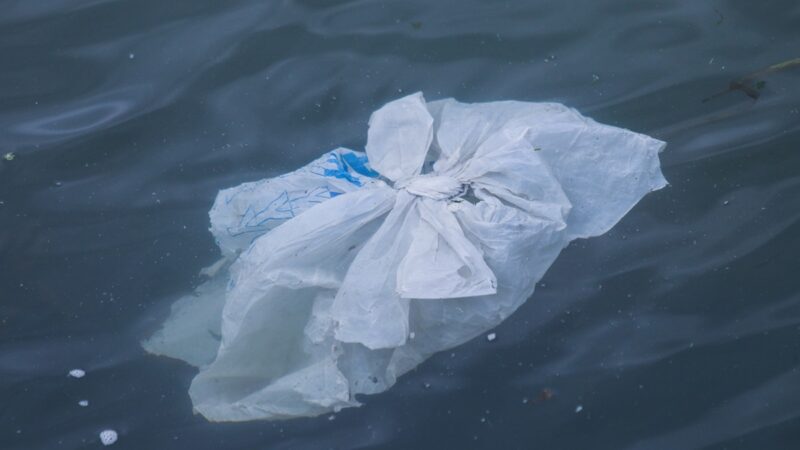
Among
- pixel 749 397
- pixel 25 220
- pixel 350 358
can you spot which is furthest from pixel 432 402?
pixel 25 220

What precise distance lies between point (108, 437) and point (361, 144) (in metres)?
0.88

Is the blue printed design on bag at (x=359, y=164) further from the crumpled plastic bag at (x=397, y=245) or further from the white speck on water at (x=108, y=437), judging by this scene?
the white speck on water at (x=108, y=437)

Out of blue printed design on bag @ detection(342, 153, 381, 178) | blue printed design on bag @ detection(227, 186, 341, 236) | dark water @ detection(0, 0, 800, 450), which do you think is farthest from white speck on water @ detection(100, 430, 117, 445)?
blue printed design on bag @ detection(342, 153, 381, 178)

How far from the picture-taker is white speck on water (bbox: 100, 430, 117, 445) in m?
1.86

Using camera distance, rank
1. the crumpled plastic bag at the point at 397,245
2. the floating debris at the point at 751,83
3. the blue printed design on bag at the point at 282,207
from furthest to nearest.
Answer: the floating debris at the point at 751,83, the blue printed design on bag at the point at 282,207, the crumpled plastic bag at the point at 397,245

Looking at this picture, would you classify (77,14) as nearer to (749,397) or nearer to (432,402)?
(432,402)

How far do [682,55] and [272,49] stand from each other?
1.04 m

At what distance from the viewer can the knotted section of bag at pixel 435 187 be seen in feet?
5.57

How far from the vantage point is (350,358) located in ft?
5.45

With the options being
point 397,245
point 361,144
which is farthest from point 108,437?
point 361,144

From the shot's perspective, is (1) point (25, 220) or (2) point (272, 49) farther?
(2) point (272, 49)

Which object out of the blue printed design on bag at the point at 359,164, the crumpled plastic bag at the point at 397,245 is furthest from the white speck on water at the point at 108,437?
the blue printed design on bag at the point at 359,164

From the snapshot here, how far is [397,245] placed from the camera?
1.66m

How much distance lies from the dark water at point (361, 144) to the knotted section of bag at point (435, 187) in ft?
1.18
